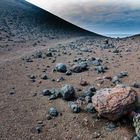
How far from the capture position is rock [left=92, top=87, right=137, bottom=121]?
9.02m

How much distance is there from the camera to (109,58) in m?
18.7

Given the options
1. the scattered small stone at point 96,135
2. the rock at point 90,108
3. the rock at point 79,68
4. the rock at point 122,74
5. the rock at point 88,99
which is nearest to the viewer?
the scattered small stone at point 96,135

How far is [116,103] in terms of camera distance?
9016mm

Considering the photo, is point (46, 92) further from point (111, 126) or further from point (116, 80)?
point (111, 126)

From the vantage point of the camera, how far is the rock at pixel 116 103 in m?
9.02

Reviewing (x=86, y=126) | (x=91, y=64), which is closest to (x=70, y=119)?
(x=86, y=126)

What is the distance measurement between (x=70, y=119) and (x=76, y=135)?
86cm

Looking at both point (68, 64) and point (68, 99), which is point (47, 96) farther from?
point (68, 64)

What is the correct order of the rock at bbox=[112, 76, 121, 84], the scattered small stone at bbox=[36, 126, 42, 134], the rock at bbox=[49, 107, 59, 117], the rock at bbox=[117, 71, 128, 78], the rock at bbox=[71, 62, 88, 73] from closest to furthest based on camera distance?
the scattered small stone at bbox=[36, 126, 42, 134] → the rock at bbox=[49, 107, 59, 117] → the rock at bbox=[112, 76, 121, 84] → the rock at bbox=[117, 71, 128, 78] → the rock at bbox=[71, 62, 88, 73]

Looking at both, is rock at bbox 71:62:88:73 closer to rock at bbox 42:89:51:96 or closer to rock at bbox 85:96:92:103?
rock at bbox 42:89:51:96

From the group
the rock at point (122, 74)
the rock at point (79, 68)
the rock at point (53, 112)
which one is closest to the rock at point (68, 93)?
the rock at point (53, 112)

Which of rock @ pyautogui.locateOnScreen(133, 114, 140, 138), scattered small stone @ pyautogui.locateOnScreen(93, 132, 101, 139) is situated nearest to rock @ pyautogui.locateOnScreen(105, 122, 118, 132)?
scattered small stone @ pyautogui.locateOnScreen(93, 132, 101, 139)

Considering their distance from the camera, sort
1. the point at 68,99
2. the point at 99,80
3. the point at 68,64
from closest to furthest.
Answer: the point at 68,99, the point at 99,80, the point at 68,64

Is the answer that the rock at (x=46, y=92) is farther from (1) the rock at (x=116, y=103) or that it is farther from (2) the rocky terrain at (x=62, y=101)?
(1) the rock at (x=116, y=103)
